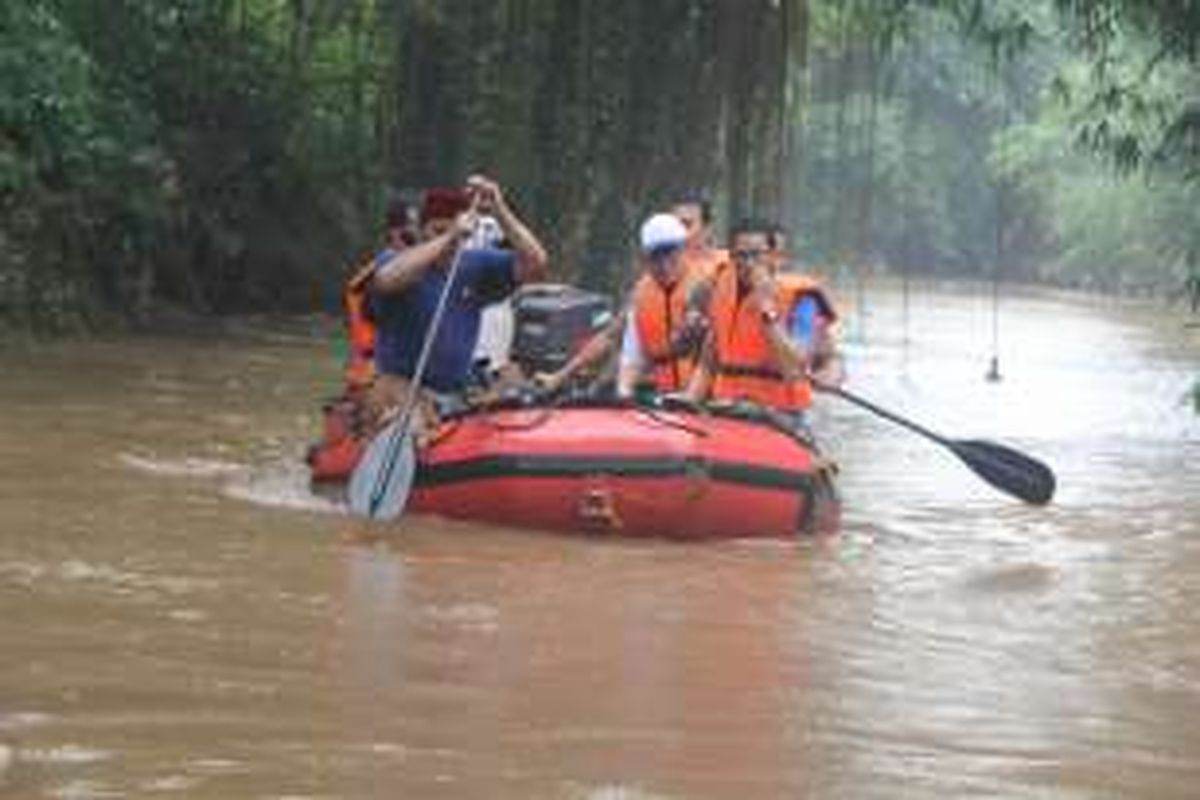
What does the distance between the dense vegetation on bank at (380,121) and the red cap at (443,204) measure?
5837 mm

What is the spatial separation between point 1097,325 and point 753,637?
111 ft

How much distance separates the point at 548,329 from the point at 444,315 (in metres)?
1.02

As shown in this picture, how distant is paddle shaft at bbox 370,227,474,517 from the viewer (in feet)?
32.3

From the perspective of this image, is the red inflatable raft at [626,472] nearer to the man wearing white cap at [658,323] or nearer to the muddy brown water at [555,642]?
the muddy brown water at [555,642]

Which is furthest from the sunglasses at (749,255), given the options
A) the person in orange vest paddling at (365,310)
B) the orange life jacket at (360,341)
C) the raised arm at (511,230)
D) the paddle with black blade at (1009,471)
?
the orange life jacket at (360,341)

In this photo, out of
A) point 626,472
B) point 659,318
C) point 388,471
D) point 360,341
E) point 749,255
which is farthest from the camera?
point 360,341

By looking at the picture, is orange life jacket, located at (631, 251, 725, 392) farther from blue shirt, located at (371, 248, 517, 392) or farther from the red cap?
the red cap

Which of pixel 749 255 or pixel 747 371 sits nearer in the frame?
pixel 749 255

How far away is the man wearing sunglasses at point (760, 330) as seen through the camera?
10.2m

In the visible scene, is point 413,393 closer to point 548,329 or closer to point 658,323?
point 658,323

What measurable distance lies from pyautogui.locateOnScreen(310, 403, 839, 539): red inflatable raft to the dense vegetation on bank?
6.44 meters

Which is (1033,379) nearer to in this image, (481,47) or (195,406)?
(481,47)

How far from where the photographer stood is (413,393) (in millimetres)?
10062

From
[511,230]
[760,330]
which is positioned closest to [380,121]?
[760,330]
